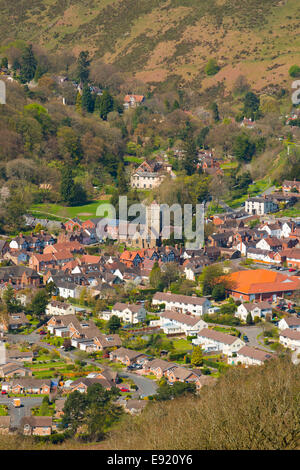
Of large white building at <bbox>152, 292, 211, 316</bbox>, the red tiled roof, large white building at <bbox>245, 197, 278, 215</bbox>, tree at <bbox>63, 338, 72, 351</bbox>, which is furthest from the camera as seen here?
large white building at <bbox>245, 197, 278, 215</bbox>

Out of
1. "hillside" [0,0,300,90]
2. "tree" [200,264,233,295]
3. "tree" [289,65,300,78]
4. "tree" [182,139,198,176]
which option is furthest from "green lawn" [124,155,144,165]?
"tree" [200,264,233,295]

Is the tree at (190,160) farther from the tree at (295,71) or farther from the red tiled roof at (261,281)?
the tree at (295,71)

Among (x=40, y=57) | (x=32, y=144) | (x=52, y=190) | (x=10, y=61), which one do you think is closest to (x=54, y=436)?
(x=52, y=190)

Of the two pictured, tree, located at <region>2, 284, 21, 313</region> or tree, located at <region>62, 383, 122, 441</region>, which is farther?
tree, located at <region>2, 284, 21, 313</region>

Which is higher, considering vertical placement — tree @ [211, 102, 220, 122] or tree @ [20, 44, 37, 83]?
tree @ [20, 44, 37, 83]

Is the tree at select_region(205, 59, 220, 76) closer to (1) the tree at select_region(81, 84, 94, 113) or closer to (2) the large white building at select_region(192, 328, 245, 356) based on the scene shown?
(1) the tree at select_region(81, 84, 94, 113)

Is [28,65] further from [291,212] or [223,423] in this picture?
[223,423]

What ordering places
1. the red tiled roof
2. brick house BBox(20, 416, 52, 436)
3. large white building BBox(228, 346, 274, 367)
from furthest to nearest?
the red tiled roof → large white building BBox(228, 346, 274, 367) → brick house BBox(20, 416, 52, 436)
